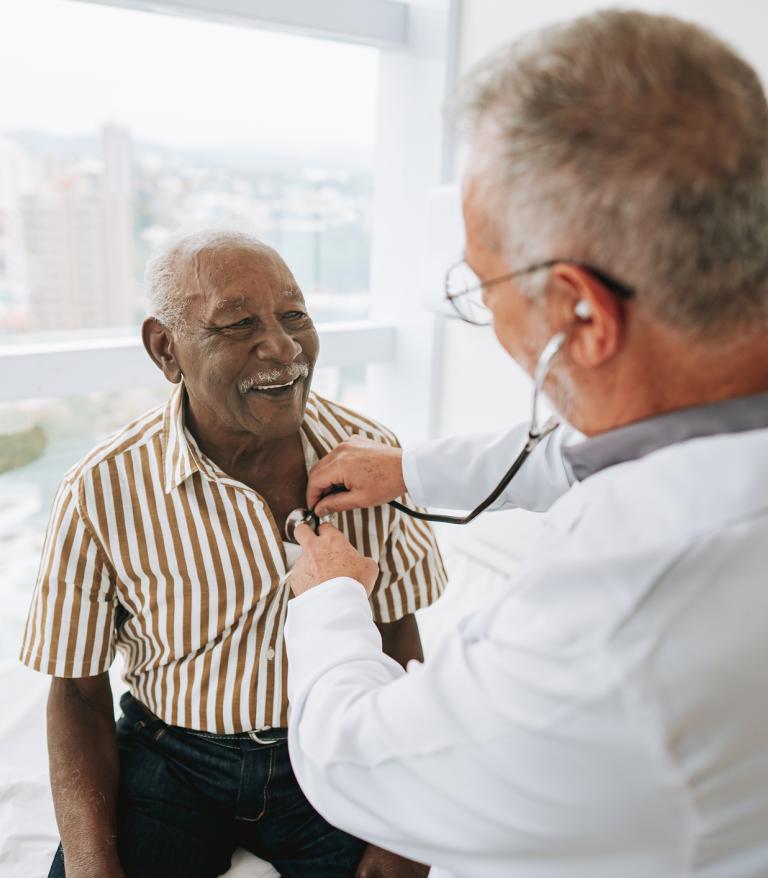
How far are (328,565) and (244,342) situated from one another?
40 centimetres

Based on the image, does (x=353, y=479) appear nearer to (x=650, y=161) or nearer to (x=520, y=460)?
(x=520, y=460)

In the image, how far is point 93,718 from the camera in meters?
1.35

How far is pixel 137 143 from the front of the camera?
7.72 feet

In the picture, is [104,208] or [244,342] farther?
[104,208]

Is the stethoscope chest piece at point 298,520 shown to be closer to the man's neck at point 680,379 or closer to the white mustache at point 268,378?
the white mustache at point 268,378

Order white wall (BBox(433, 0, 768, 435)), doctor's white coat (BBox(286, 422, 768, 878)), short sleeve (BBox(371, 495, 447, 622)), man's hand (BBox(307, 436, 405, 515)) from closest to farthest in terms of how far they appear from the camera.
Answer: doctor's white coat (BBox(286, 422, 768, 878)), man's hand (BBox(307, 436, 405, 515)), short sleeve (BBox(371, 495, 447, 622)), white wall (BBox(433, 0, 768, 435))

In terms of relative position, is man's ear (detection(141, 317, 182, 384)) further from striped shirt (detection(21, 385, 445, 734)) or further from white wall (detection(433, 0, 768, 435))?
white wall (detection(433, 0, 768, 435))

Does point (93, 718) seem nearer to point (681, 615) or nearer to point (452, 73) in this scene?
point (681, 615)

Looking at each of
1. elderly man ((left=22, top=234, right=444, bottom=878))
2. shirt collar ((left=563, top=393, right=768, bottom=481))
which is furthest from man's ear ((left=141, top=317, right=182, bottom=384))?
shirt collar ((left=563, top=393, right=768, bottom=481))

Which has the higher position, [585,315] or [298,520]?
[585,315]

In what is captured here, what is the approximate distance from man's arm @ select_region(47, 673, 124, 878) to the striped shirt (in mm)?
73

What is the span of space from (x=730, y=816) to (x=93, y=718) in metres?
1.04

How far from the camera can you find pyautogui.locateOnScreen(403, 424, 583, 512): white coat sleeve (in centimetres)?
137

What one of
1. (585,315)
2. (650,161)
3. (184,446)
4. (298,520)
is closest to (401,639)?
(298,520)
